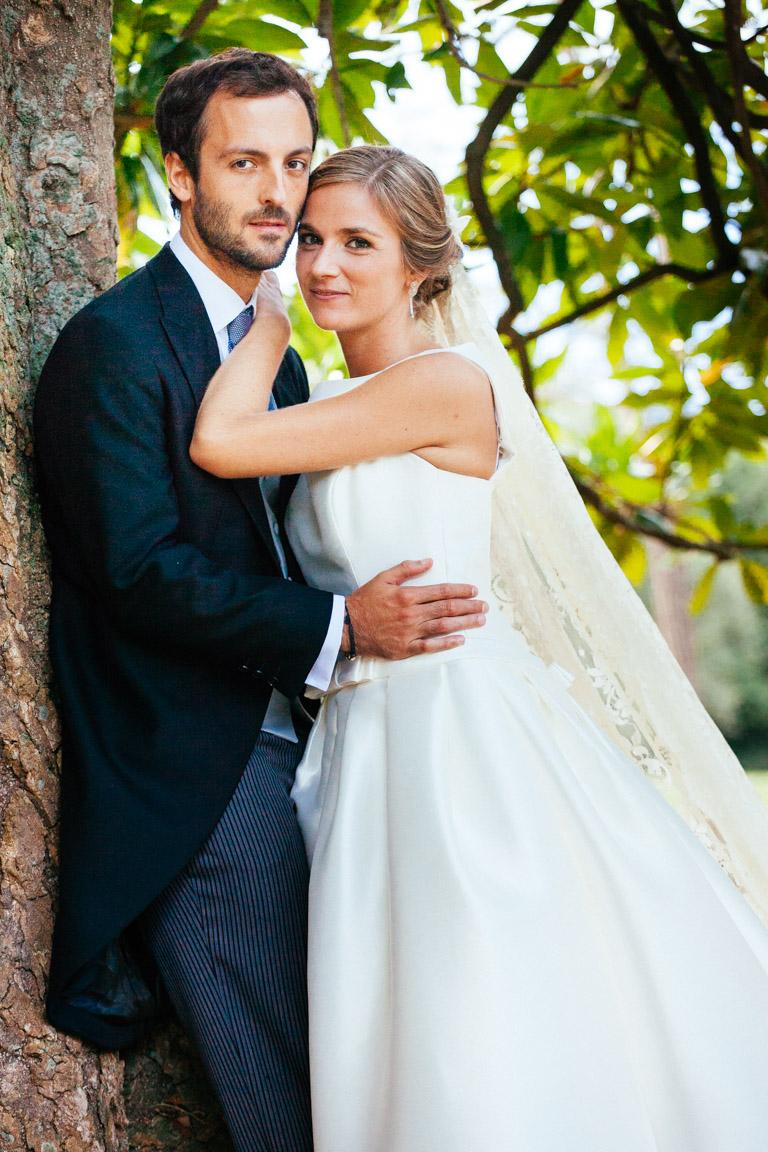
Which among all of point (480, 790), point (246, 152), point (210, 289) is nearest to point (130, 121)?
point (246, 152)

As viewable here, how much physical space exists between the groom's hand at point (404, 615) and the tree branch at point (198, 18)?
5.50ft

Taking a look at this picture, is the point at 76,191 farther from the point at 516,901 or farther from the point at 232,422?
the point at 516,901

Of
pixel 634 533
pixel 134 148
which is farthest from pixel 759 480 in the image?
pixel 134 148

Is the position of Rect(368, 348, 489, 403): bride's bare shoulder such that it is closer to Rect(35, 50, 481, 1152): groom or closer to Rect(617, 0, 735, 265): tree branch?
Rect(35, 50, 481, 1152): groom

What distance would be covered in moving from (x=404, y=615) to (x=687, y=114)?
233 centimetres

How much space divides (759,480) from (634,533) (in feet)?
48.6

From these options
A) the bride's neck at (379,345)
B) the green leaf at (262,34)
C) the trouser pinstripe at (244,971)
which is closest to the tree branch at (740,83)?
the green leaf at (262,34)

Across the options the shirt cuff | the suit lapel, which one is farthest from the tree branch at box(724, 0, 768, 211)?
the shirt cuff

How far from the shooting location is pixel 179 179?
85.4 inches

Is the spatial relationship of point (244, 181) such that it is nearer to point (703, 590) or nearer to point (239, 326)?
point (239, 326)

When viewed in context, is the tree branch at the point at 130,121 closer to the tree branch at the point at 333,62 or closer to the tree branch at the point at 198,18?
the tree branch at the point at 198,18

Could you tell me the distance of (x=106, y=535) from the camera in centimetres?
180

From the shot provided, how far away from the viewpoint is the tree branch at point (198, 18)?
2.71 meters

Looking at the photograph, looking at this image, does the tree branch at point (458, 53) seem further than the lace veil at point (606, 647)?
Yes
